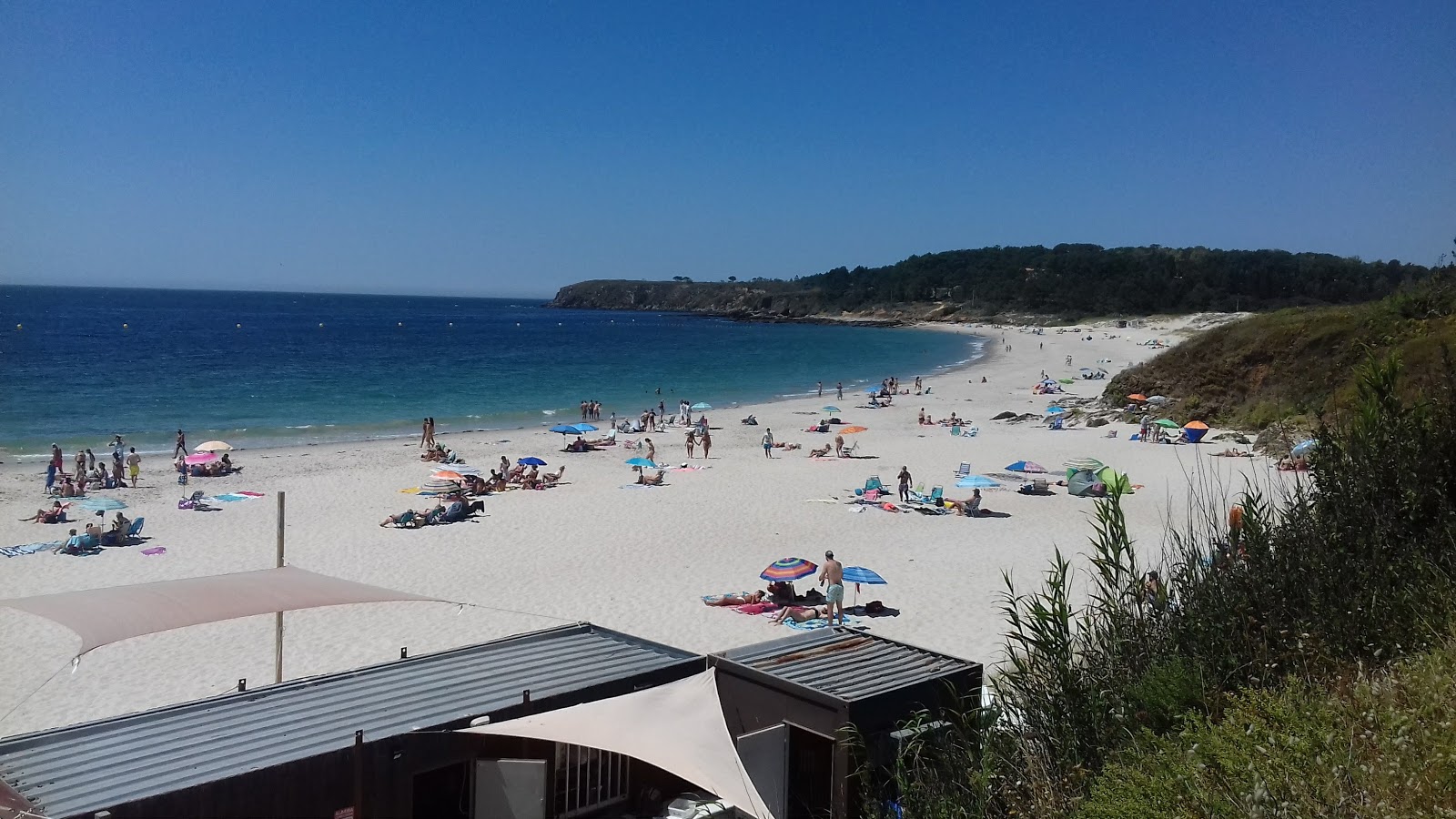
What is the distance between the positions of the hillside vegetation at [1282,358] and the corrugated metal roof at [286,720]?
21597 millimetres

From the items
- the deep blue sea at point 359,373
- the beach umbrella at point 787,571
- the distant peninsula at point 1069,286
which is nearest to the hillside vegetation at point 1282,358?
the beach umbrella at point 787,571

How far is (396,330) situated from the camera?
116m

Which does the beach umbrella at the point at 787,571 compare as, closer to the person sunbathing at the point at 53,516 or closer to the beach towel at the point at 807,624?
the beach towel at the point at 807,624

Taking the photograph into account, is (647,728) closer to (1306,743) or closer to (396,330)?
(1306,743)

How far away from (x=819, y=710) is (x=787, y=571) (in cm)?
700

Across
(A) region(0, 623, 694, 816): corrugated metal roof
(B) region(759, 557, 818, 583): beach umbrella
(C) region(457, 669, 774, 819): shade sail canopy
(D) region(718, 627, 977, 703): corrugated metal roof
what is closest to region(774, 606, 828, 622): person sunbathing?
(B) region(759, 557, 818, 583): beach umbrella

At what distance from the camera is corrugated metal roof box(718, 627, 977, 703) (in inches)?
285

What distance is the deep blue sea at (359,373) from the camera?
124 ft

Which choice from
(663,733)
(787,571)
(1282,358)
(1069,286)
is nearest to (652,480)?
(787,571)

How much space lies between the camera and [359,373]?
59.4 metres

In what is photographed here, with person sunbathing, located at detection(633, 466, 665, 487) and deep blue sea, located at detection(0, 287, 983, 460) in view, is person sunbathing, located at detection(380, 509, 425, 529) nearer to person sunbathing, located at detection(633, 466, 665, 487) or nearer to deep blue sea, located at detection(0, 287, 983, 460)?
person sunbathing, located at detection(633, 466, 665, 487)

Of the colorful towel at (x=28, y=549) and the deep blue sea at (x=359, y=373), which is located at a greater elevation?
the deep blue sea at (x=359, y=373)

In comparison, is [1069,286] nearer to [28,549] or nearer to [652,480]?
[652,480]

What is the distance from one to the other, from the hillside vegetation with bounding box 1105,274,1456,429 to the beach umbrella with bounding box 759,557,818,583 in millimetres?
15797
